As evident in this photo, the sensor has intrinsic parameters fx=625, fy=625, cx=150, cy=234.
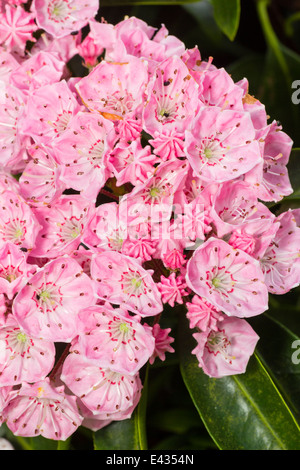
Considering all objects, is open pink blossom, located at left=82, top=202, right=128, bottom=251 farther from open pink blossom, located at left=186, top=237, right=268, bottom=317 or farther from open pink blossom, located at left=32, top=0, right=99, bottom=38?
open pink blossom, located at left=32, top=0, right=99, bottom=38

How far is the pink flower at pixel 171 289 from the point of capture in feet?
4.87

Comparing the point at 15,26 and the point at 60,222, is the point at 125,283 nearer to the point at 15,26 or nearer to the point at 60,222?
the point at 60,222

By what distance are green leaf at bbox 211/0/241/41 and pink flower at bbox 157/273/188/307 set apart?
2.81ft

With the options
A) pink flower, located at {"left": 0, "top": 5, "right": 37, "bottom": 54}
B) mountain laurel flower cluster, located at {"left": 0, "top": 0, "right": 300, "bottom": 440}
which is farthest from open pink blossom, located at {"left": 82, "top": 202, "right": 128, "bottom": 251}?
pink flower, located at {"left": 0, "top": 5, "right": 37, "bottom": 54}

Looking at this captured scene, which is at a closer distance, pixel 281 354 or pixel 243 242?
pixel 243 242

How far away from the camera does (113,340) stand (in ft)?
5.07

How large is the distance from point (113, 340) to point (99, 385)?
0.47 ft

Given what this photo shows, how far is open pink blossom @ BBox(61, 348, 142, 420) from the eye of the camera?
1572mm

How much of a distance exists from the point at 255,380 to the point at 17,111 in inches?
38.7

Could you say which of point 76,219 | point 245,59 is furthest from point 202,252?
point 245,59

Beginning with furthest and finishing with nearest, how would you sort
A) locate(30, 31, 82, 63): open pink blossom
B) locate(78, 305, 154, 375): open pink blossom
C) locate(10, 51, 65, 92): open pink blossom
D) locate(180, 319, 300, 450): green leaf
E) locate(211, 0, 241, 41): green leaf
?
locate(211, 0, 241, 41): green leaf, locate(30, 31, 82, 63): open pink blossom, locate(10, 51, 65, 92): open pink blossom, locate(180, 319, 300, 450): green leaf, locate(78, 305, 154, 375): open pink blossom

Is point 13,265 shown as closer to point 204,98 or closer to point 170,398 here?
point 204,98

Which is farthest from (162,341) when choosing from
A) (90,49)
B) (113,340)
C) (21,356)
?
(90,49)

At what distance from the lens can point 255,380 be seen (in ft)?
5.38
